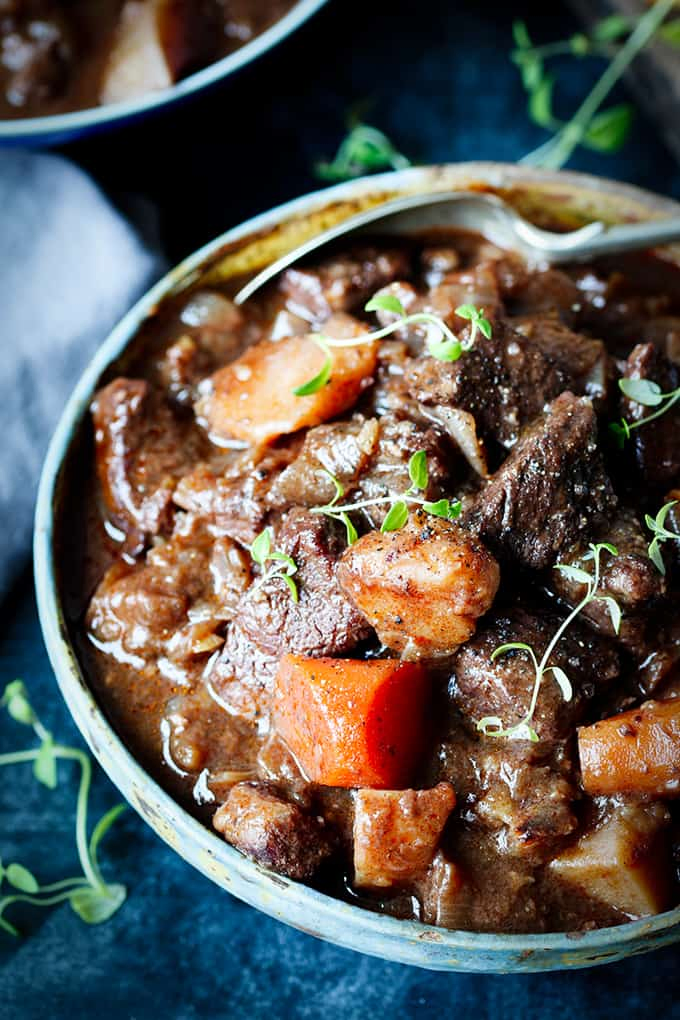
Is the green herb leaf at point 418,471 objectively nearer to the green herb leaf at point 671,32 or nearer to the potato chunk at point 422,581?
the potato chunk at point 422,581

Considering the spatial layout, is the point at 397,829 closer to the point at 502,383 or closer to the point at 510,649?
the point at 510,649

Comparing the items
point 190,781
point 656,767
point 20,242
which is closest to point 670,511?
point 656,767

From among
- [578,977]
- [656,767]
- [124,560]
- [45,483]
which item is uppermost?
[45,483]

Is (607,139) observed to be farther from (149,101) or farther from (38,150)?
(38,150)

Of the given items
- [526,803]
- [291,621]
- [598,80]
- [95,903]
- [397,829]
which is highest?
[291,621]

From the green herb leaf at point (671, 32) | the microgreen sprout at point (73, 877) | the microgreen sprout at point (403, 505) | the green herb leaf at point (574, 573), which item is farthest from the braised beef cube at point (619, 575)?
the green herb leaf at point (671, 32)

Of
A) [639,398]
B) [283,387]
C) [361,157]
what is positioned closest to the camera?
[639,398]

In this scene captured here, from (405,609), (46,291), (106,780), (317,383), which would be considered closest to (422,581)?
(405,609)
